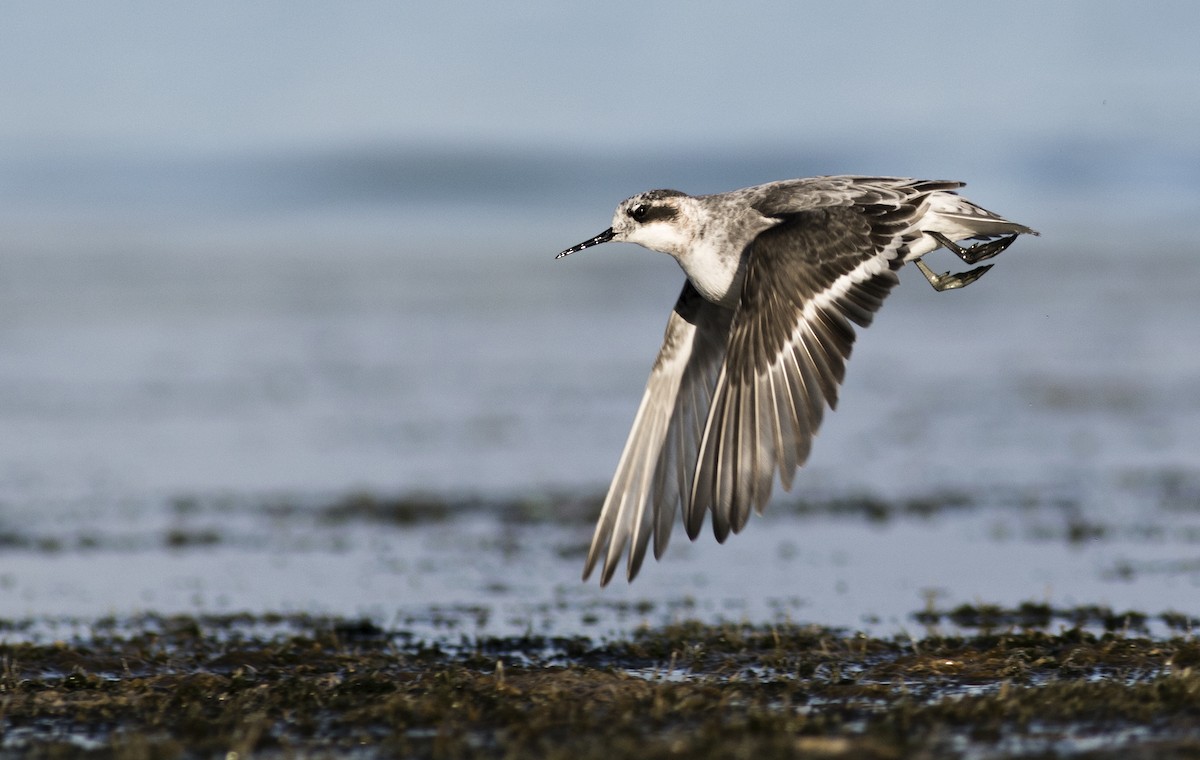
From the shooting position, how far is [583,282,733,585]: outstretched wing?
A: 8.56 meters

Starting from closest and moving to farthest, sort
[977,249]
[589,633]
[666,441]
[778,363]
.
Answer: [778,363]
[589,633]
[666,441]
[977,249]

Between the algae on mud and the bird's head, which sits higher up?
the bird's head

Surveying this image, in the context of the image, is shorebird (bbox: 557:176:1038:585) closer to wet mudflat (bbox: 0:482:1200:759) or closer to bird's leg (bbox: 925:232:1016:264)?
bird's leg (bbox: 925:232:1016:264)

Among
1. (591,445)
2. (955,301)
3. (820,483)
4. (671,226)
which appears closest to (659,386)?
(671,226)

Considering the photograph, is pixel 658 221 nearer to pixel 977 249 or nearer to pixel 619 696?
pixel 977 249

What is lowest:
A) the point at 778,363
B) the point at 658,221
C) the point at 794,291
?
the point at 778,363

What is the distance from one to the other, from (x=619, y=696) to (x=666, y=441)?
2626mm

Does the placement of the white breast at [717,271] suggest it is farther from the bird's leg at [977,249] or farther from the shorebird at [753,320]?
the bird's leg at [977,249]

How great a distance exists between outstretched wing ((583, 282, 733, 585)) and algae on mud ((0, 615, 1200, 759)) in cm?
54

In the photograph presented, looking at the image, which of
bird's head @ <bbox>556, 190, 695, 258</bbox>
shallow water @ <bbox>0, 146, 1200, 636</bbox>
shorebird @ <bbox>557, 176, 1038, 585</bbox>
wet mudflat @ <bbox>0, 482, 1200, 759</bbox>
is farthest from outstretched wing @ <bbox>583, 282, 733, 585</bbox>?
shallow water @ <bbox>0, 146, 1200, 636</bbox>

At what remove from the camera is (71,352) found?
19484mm

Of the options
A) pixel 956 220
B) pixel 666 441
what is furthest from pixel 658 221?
pixel 956 220

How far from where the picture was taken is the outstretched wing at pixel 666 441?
856 centimetres

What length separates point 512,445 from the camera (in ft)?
49.1
